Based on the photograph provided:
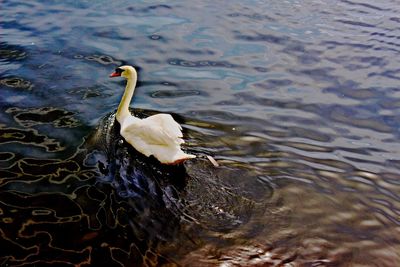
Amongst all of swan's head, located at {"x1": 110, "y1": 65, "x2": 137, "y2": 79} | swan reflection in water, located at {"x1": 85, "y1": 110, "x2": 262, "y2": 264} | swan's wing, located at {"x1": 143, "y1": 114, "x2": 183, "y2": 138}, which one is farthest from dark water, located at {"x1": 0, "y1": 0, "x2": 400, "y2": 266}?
swan's head, located at {"x1": 110, "y1": 65, "x2": 137, "y2": 79}

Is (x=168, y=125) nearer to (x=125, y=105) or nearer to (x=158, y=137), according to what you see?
(x=158, y=137)

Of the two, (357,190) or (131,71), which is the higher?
(131,71)

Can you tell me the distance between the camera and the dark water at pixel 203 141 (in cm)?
522

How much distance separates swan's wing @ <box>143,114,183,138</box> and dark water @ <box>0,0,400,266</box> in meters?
0.54

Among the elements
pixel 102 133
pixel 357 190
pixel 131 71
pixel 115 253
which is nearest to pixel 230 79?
pixel 131 71

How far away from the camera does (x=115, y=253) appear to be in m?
4.93

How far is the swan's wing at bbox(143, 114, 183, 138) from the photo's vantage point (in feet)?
20.9

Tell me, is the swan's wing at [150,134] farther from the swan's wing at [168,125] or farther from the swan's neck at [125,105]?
the swan's neck at [125,105]

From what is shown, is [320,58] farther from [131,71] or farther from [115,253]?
[115,253]

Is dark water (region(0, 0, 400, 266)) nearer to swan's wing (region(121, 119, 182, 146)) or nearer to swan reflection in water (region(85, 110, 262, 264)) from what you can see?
swan reflection in water (region(85, 110, 262, 264))

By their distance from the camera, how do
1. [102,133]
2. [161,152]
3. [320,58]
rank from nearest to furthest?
[161,152] < [102,133] < [320,58]

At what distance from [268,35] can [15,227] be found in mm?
9002

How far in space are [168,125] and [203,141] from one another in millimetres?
959

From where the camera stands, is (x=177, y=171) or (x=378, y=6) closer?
(x=177, y=171)
